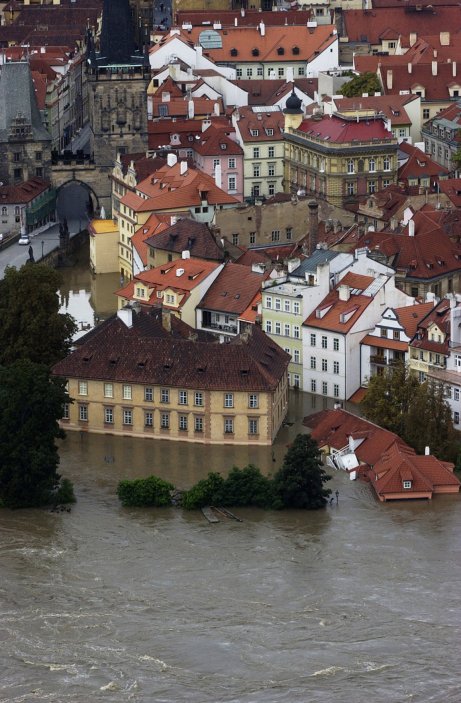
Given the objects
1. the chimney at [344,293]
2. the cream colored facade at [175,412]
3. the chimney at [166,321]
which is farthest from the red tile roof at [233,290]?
the cream colored facade at [175,412]

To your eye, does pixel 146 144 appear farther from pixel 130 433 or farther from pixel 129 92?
pixel 130 433

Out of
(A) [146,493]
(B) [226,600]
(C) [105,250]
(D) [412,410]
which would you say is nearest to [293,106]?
(C) [105,250]

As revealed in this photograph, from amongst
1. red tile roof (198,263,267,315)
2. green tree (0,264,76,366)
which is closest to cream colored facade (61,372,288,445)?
green tree (0,264,76,366)

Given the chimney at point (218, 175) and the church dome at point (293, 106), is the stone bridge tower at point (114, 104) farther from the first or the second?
the church dome at point (293, 106)

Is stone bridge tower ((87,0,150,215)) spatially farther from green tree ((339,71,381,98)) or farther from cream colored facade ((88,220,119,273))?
green tree ((339,71,381,98))

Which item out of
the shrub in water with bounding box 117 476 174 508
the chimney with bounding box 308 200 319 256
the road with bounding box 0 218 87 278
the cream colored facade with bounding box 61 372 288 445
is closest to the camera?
the shrub in water with bounding box 117 476 174 508
